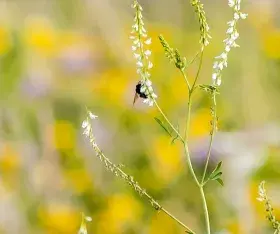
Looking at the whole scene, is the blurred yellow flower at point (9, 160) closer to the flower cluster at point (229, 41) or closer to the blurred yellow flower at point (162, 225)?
the blurred yellow flower at point (162, 225)

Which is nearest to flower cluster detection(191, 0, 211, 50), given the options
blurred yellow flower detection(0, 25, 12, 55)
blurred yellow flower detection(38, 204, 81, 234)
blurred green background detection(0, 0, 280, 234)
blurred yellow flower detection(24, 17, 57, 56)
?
blurred green background detection(0, 0, 280, 234)

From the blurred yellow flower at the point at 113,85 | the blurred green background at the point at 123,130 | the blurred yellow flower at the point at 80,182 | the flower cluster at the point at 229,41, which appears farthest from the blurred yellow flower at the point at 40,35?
the flower cluster at the point at 229,41

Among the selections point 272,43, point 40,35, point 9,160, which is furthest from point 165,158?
point 40,35

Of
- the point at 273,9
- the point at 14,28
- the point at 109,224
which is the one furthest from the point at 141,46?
the point at 273,9

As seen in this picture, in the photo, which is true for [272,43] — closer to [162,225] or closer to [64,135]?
[64,135]

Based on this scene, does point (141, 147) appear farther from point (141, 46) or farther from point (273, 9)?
point (141, 46)
